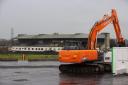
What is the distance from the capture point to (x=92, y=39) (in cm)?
3603

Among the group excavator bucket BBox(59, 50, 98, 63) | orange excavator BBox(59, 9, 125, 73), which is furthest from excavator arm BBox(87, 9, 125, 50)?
excavator bucket BBox(59, 50, 98, 63)

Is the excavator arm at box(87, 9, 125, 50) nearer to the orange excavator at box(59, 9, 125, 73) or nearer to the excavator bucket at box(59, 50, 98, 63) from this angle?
the orange excavator at box(59, 9, 125, 73)

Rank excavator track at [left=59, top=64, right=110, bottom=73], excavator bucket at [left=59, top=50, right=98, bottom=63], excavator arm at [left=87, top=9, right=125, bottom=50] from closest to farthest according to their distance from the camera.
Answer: excavator bucket at [left=59, top=50, right=98, bottom=63] < excavator track at [left=59, top=64, right=110, bottom=73] < excavator arm at [left=87, top=9, right=125, bottom=50]

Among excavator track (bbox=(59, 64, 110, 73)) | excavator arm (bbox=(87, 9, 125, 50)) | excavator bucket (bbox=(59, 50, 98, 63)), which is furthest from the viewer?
excavator arm (bbox=(87, 9, 125, 50))

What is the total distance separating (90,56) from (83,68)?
109cm

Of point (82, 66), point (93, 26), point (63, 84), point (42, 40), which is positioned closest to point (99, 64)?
point (82, 66)

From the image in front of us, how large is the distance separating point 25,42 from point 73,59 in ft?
397

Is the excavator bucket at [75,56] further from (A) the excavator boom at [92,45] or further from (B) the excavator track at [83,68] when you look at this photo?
(B) the excavator track at [83,68]

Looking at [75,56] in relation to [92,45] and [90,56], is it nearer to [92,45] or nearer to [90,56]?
[90,56]

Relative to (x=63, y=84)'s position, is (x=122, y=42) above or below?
above

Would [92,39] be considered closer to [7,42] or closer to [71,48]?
[71,48]

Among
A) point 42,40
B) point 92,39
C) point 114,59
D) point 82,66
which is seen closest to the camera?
point 114,59

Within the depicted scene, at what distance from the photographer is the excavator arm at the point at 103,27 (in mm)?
35963

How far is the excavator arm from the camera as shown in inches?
1416
